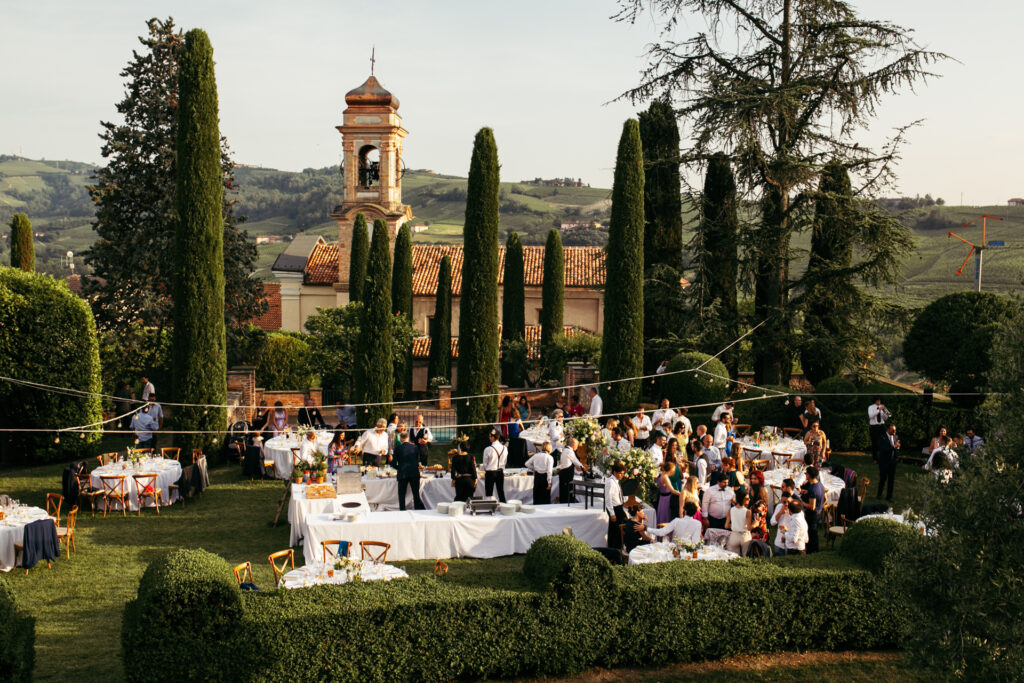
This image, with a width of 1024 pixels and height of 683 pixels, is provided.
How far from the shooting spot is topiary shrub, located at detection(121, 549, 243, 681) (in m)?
8.25

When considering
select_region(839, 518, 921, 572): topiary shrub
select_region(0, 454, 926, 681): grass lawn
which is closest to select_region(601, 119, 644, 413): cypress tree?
select_region(0, 454, 926, 681): grass lawn

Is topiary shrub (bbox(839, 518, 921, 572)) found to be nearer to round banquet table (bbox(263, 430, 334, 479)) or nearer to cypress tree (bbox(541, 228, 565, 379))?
round banquet table (bbox(263, 430, 334, 479))

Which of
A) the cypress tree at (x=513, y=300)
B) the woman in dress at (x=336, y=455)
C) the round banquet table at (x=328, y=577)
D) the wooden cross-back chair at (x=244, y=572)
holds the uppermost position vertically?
the cypress tree at (x=513, y=300)

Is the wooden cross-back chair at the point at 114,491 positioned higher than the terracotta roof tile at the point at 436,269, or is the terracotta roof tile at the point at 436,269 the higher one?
the terracotta roof tile at the point at 436,269

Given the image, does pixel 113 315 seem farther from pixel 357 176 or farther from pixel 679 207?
pixel 679 207

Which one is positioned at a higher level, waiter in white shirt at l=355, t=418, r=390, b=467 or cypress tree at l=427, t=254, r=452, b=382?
cypress tree at l=427, t=254, r=452, b=382

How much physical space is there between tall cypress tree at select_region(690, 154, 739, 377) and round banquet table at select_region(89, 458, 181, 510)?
15575 millimetres

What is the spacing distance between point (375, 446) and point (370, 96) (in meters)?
27.5

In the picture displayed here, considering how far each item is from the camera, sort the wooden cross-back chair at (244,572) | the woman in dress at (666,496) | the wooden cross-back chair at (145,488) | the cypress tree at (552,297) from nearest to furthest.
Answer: the wooden cross-back chair at (244,572)
the woman in dress at (666,496)
the wooden cross-back chair at (145,488)
the cypress tree at (552,297)

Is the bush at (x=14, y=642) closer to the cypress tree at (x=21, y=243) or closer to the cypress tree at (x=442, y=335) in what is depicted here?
the cypress tree at (x=21, y=243)

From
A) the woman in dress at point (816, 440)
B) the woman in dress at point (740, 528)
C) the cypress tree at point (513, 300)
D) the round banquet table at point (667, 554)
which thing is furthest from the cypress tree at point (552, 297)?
the round banquet table at point (667, 554)

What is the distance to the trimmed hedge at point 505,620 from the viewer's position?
27.6ft

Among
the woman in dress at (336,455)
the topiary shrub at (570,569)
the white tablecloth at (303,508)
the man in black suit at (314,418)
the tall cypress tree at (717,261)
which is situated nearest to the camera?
the topiary shrub at (570,569)

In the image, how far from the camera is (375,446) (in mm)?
16625
